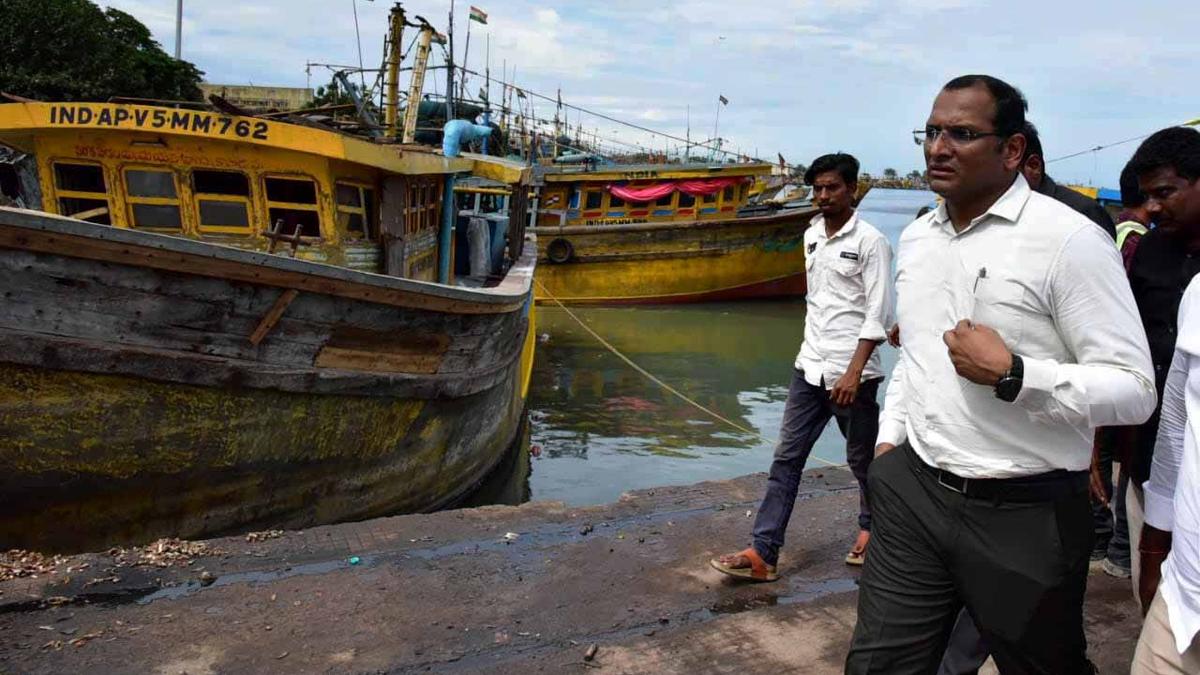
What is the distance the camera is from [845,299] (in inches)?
141

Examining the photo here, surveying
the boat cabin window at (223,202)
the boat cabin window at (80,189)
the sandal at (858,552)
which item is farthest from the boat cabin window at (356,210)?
the sandal at (858,552)

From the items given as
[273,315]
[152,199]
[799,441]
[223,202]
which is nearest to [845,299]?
[799,441]

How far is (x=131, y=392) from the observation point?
4391mm

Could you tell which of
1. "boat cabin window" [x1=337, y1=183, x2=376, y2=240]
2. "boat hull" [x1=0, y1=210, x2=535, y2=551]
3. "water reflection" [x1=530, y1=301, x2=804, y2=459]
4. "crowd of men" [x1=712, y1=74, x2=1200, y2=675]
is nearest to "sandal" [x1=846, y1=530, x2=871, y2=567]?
"crowd of men" [x1=712, y1=74, x2=1200, y2=675]

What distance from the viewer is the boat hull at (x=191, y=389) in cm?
414

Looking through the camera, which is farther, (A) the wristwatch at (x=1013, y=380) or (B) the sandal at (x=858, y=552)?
(B) the sandal at (x=858, y=552)

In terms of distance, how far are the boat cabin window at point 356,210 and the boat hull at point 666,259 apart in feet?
40.9

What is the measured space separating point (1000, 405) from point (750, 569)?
6.08 ft

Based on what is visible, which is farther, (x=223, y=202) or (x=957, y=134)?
(x=223, y=202)

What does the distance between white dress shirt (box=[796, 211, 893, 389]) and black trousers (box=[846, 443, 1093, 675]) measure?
1413 mm

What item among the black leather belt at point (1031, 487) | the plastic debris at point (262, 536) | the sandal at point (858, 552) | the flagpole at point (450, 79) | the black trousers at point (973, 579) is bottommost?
the plastic debris at point (262, 536)

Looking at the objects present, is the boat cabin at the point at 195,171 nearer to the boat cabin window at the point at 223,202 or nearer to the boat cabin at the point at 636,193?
the boat cabin window at the point at 223,202

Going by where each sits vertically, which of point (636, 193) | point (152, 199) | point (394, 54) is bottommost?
point (152, 199)

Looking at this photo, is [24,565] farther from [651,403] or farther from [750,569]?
[651,403]
